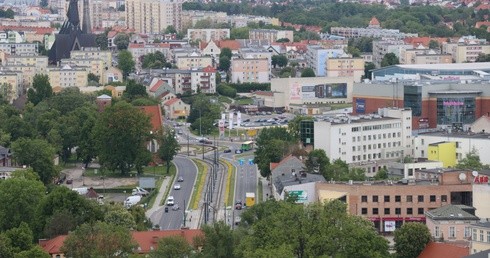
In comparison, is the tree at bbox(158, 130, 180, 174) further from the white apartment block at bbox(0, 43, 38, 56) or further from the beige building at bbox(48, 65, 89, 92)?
the white apartment block at bbox(0, 43, 38, 56)

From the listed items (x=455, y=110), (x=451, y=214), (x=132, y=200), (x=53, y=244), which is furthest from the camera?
(x=455, y=110)

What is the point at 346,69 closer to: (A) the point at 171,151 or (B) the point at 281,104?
(B) the point at 281,104

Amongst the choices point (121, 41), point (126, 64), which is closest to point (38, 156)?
point (126, 64)

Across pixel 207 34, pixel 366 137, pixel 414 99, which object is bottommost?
pixel 207 34

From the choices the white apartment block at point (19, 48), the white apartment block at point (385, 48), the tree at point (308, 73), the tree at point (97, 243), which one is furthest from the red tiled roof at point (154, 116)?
the white apartment block at point (19, 48)

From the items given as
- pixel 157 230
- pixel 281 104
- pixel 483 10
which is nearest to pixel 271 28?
pixel 483 10

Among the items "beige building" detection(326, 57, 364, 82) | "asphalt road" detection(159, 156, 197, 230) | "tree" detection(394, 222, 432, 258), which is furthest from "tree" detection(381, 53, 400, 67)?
"tree" detection(394, 222, 432, 258)

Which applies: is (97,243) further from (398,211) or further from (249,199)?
(249,199)
